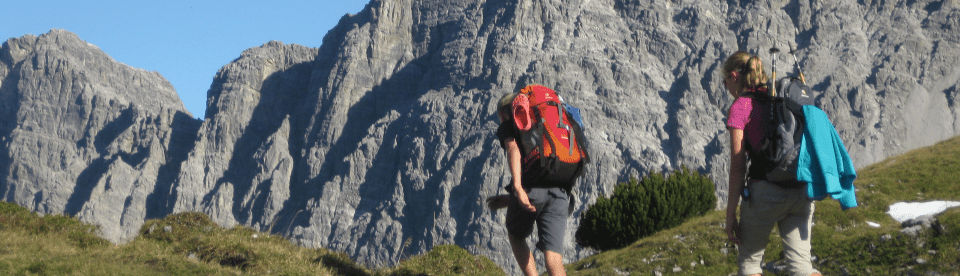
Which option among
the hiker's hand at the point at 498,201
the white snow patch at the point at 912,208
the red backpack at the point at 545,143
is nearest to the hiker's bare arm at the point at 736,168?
the red backpack at the point at 545,143

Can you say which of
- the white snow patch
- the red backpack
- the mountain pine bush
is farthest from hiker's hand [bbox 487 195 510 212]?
the mountain pine bush

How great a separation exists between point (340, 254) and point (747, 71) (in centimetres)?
711

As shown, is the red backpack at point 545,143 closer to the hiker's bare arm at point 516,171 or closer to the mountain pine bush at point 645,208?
A: the hiker's bare arm at point 516,171

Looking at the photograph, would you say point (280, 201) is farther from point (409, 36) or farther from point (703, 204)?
point (703, 204)

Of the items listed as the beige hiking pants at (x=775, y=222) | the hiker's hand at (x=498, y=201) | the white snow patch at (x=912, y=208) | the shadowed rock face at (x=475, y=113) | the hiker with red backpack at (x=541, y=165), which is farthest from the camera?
the shadowed rock face at (x=475, y=113)

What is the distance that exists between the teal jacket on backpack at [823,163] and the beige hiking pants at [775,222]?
0.48ft

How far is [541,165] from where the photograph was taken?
235 inches

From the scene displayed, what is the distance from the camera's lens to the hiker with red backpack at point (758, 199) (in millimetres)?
5266

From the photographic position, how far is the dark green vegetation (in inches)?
321

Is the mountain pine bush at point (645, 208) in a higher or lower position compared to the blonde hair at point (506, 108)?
lower

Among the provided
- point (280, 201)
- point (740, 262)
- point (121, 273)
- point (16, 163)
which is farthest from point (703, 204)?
point (16, 163)

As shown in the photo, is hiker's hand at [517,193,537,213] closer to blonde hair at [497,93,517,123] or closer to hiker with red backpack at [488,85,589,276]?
hiker with red backpack at [488,85,589,276]

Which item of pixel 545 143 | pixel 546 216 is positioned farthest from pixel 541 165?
pixel 546 216

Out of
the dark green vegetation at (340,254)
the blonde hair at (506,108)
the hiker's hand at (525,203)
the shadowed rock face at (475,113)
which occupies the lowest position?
the dark green vegetation at (340,254)
